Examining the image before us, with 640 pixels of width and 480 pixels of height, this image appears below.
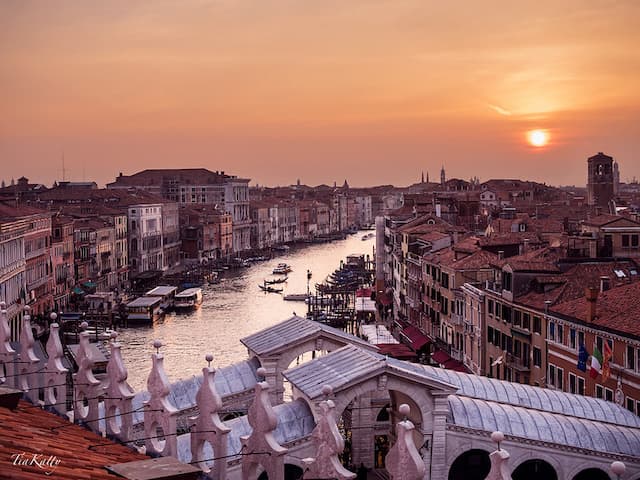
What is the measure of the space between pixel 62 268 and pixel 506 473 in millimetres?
32506

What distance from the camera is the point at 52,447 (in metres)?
3.60

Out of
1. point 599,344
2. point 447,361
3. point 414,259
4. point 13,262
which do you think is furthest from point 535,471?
point 13,262

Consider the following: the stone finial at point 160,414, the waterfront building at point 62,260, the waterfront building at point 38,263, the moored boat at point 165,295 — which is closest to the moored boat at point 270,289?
the moored boat at point 165,295

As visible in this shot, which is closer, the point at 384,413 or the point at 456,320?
the point at 384,413

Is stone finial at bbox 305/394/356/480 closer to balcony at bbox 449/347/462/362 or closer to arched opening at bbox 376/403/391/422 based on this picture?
arched opening at bbox 376/403/391/422

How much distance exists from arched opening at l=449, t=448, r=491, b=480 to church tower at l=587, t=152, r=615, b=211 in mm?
43894

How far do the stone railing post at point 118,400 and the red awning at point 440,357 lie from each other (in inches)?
605

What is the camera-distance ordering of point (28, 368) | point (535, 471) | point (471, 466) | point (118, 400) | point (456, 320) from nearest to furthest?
point (118, 400) < point (28, 368) < point (471, 466) < point (535, 471) < point (456, 320)

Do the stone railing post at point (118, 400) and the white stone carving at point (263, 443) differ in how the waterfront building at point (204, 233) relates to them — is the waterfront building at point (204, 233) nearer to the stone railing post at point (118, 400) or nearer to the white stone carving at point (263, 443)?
the stone railing post at point (118, 400)

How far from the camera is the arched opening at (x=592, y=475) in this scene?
9016 mm

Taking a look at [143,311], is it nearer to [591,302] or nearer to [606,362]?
[591,302]

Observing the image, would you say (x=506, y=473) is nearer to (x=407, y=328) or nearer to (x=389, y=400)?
(x=389, y=400)

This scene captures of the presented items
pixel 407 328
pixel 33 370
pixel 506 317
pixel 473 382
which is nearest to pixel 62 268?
pixel 407 328

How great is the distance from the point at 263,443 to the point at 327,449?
451mm
